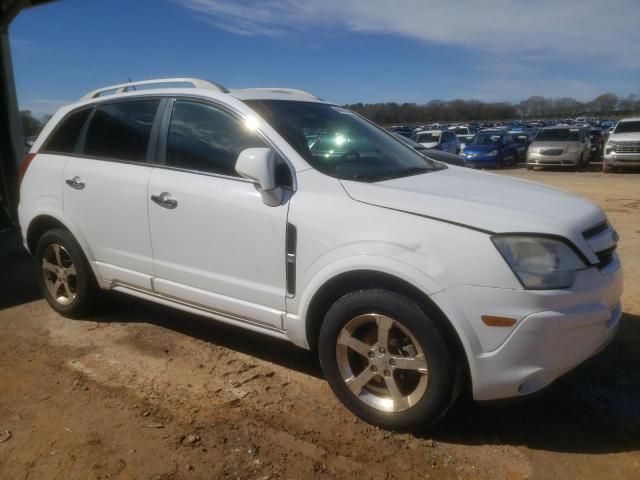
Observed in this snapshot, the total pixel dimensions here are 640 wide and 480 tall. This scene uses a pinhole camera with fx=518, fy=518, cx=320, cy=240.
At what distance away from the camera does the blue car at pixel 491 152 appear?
71.1ft

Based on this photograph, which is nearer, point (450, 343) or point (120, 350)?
point (450, 343)

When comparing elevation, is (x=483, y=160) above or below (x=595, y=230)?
below

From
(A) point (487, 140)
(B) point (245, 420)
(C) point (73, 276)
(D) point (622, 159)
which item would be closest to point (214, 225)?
(B) point (245, 420)

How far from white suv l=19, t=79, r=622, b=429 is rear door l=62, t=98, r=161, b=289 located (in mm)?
14

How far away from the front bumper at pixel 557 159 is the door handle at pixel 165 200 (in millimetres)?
18769

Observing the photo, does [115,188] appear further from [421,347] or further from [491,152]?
[491,152]

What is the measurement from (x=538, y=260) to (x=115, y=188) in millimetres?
2815

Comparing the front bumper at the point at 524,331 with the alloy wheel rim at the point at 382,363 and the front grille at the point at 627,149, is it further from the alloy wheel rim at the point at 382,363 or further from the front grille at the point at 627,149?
the front grille at the point at 627,149

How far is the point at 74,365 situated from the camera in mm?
3629

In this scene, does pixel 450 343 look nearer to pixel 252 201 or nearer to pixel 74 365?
pixel 252 201

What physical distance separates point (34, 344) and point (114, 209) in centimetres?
130

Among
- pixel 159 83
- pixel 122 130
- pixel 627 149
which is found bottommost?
pixel 627 149

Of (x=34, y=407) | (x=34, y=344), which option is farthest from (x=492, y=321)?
(x=34, y=344)

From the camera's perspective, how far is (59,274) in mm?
4328
